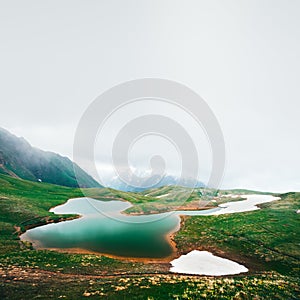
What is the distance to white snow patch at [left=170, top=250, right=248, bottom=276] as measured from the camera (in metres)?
26.9

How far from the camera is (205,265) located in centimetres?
2956

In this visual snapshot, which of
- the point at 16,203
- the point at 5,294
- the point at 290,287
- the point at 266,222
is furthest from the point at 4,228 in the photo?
the point at 266,222

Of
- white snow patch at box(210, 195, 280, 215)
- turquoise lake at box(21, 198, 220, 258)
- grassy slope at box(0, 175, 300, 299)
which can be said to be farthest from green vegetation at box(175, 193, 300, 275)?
white snow patch at box(210, 195, 280, 215)

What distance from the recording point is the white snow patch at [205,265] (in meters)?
26.9

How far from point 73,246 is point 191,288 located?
25273 mm

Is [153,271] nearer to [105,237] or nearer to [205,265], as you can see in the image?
[205,265]

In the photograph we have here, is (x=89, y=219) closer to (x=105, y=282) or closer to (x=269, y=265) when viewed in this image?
(x=105, y=282)

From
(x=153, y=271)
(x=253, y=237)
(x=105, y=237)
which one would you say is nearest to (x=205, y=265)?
(x=153, y=271)

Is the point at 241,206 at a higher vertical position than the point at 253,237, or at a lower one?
higher

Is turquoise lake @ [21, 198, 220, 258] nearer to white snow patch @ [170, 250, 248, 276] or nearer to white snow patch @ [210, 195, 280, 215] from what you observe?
white snow patch @ [170, 250, 248, 276]

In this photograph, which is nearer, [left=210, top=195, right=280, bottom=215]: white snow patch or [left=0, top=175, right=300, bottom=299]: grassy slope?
[left=0, top=175, right=300, bottom=299]: grassy slope

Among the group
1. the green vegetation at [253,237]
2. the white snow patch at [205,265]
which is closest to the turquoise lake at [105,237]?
the white snow patch at [205,265]

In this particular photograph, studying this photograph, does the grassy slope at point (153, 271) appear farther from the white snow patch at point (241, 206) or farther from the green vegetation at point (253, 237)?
the white snow patch at point (241, 206)

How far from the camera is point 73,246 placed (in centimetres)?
3609
